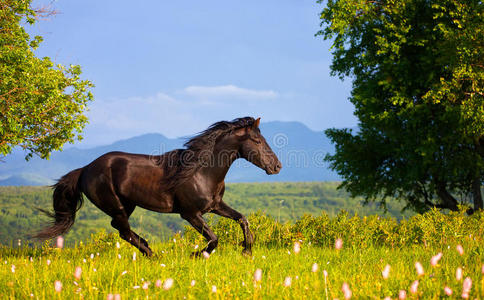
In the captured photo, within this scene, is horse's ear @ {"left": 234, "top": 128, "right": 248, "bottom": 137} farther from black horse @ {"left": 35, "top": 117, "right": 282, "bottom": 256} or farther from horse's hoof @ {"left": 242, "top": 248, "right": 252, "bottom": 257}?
horse's hoof @ {"left": 242, "top": 248, "right": 252, "bottom": 257}

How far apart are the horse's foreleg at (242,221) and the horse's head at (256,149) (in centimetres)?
107

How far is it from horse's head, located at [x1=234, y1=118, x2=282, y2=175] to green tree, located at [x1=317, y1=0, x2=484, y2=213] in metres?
11.8

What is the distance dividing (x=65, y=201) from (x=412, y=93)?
1615cm

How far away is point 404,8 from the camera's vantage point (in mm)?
Result: 18750

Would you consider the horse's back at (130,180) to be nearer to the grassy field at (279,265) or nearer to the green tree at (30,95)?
the grassy field at (279,265)

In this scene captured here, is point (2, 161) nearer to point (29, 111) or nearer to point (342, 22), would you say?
point (29, 111)

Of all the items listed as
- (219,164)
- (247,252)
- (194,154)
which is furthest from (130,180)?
(247,252)

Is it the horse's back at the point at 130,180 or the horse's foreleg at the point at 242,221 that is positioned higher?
the horse's back at the point at 130,180

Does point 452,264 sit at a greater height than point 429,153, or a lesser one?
lesser

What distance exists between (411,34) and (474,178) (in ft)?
27.3

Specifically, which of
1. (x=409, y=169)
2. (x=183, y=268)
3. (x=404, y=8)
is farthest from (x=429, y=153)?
(x=183, y=268)

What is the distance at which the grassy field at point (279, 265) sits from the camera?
483 centimetres

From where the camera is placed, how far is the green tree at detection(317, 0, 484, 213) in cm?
1717

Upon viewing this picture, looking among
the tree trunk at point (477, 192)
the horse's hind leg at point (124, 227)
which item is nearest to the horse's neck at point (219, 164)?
the horse's hind leg at point (124, 227)
